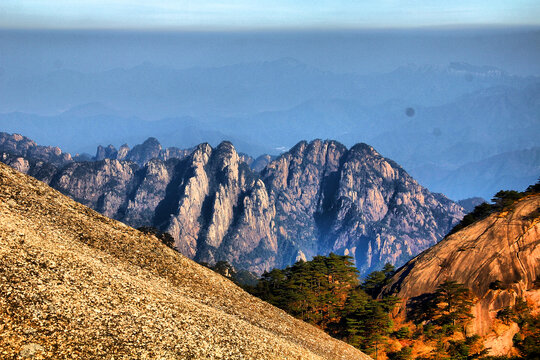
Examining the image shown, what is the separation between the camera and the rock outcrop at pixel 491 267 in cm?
7156

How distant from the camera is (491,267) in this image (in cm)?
7775

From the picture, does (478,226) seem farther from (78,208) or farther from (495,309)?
(78,208)

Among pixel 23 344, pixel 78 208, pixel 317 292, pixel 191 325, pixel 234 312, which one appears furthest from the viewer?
pixel 317 292

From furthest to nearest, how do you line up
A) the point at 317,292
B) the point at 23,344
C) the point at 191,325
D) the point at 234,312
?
the point at 317,292, the point at 234,312, the point at 191,325, the point at 23,344

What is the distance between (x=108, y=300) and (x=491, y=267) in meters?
66.7

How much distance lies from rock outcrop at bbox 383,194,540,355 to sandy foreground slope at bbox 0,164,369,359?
2296 cm

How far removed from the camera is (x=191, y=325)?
4125 cm

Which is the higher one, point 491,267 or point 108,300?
point 491,267

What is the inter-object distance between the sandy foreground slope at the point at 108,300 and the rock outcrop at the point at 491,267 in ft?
75.3

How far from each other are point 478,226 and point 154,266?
66605mm

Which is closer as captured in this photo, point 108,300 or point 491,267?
point 108,300

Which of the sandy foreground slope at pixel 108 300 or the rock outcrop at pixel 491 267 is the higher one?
the rock outcrop at pixel 491 267

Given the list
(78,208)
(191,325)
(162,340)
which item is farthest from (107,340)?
(78,208)

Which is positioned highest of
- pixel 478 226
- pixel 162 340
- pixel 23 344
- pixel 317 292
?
pixel 478 226
